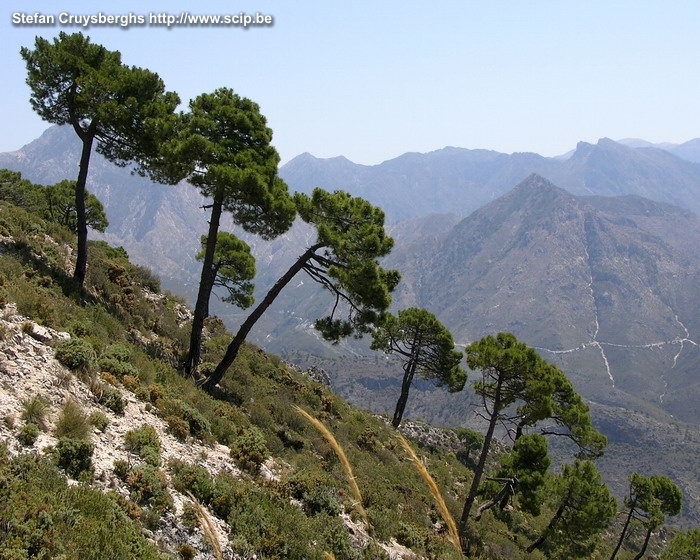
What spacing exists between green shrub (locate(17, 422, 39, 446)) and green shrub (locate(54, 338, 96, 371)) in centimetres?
294

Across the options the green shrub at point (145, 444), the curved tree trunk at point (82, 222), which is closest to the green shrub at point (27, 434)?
Answer: the green shrub at point (145, 444)

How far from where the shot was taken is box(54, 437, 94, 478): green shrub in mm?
7867

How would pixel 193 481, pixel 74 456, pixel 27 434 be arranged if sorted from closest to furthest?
pixel 27 434
pixel 74 456
pixel 193 481

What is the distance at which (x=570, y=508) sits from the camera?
24344mm

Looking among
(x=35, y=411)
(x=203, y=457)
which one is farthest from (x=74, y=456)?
(x=203, y=457)

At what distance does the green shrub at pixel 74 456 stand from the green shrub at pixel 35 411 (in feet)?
2.27

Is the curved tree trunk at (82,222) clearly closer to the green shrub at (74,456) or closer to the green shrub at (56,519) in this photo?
the green shrub at (74,456)

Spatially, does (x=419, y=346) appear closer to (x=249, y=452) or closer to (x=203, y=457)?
(x=249, y=452)

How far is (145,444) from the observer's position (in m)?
9.64

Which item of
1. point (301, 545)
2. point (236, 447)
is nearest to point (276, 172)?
point (236, 447)

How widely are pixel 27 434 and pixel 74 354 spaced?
129 inches

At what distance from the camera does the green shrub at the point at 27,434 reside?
7910 mm

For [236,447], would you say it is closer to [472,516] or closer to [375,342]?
[472,516]

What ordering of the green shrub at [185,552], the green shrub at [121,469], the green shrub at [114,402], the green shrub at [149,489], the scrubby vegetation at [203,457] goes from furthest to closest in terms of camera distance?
the green shrub at [114,402]
the green shrub at [121,469]
the green shrub at [149,489]
the green shrub at [185,552]
the scrubby vegetation at [203,457]
